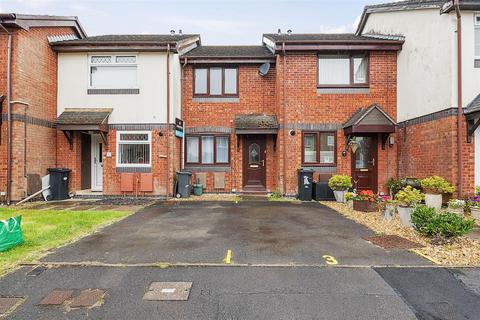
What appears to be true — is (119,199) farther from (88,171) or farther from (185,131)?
(185,131)

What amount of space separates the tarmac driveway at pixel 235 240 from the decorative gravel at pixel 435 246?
34 cm

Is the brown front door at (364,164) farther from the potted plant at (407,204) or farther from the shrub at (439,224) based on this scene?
the shrub at (439,224)

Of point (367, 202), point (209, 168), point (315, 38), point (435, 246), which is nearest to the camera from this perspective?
point (435, 246)

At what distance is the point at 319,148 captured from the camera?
42.1ft

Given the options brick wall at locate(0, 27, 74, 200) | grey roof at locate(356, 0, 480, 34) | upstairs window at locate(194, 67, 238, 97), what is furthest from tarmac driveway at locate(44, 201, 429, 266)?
grey roof at locate(356, 0, 480, 34)

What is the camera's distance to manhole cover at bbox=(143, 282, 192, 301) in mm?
3701

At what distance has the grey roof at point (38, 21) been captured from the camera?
33.9 feet

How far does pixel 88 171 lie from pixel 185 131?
14.6ft

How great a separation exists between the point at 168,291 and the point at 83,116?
1033cm

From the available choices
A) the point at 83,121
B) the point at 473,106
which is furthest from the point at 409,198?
the point at 83,121

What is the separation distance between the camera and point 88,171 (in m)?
13.7

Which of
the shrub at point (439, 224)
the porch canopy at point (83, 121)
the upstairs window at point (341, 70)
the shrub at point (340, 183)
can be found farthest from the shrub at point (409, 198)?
the porch canopy at point (83, 121)

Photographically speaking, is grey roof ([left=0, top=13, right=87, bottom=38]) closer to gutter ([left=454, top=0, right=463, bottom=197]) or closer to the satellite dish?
the satellite dish

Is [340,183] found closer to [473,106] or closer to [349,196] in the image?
[349,196]
